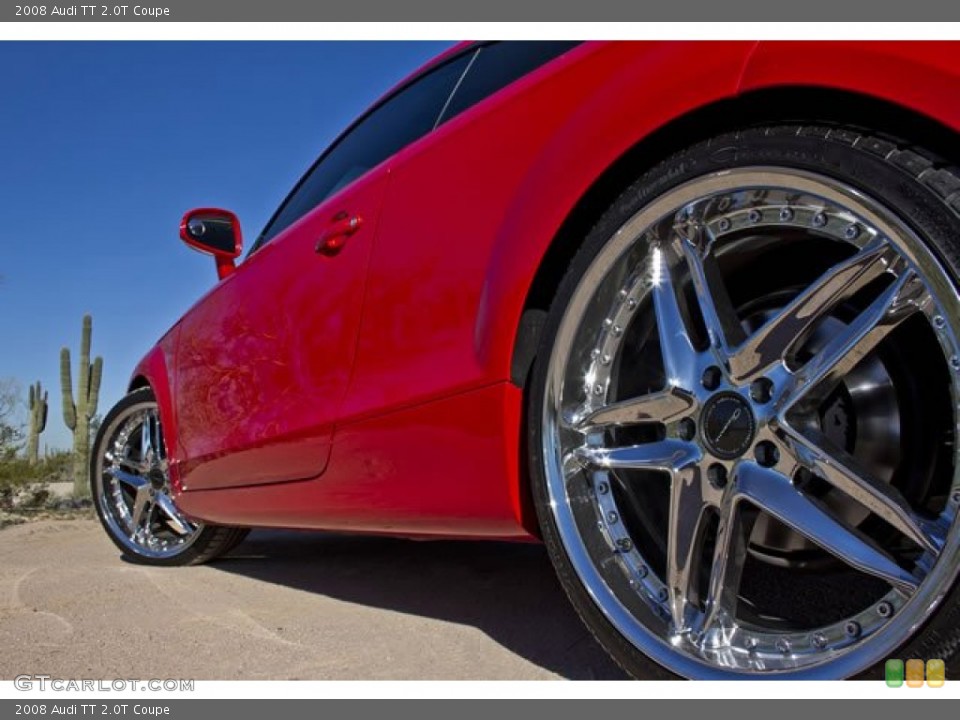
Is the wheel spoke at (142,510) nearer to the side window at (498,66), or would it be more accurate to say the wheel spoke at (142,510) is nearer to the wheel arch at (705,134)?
the side window at (498,66)

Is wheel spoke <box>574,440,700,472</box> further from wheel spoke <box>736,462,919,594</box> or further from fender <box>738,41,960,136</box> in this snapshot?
fender <box>738,41,960,136</box>

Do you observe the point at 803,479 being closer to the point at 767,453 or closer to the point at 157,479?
the point at 767,453

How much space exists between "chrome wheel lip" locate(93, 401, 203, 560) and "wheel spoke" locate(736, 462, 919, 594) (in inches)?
110

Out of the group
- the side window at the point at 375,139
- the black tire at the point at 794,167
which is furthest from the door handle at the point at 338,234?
the black tire at the point at 794,167

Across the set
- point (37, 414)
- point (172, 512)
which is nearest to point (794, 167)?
point (172, 512)

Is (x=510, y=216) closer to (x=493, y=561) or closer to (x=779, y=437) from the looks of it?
(x=779, y=437)

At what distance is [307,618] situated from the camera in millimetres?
2508

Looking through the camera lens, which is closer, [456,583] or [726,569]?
[726,569]

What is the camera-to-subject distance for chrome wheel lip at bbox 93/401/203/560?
3803mm

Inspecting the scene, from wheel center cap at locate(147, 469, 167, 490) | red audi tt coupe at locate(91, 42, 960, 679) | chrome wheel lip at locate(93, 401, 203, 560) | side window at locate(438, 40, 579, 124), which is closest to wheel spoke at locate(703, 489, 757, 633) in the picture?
red audi tt coupe at locate(91, 42, 960, 679)

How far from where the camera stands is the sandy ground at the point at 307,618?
1998 millimetres

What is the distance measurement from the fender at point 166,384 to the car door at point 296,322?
11 centimetres

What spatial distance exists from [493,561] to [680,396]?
1.83 meters

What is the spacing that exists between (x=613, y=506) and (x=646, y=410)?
214 millimetres
